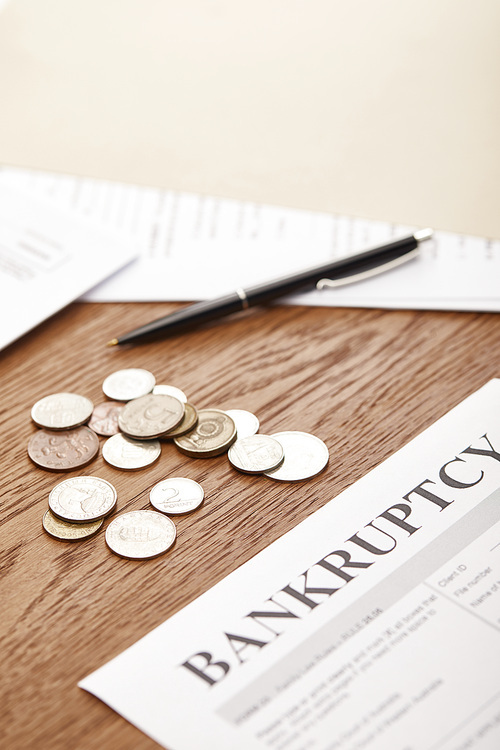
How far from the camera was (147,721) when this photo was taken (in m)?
0.48

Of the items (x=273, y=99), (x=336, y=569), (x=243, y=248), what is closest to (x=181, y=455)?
(x=336, y=569)

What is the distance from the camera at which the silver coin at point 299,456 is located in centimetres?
64

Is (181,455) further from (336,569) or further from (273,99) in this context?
(273,99)

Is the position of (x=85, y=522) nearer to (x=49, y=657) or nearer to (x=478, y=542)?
(x=49, y=657)

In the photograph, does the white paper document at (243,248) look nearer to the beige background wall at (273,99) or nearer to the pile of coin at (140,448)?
the beige background wall at (273,99)

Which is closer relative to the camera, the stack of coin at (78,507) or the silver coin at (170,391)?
the stack of coin at (78,507)

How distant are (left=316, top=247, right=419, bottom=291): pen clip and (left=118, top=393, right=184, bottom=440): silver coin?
0.27 m

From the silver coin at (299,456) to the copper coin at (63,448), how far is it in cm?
17

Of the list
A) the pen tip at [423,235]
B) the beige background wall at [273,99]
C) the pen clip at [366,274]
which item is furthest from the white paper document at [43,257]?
the pen tip at [423,235]

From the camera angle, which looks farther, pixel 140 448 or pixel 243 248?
pixel 243 248

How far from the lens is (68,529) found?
23.5 inches

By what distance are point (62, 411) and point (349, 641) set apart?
353 millimetres

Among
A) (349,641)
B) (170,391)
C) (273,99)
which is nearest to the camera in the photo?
(349,641)

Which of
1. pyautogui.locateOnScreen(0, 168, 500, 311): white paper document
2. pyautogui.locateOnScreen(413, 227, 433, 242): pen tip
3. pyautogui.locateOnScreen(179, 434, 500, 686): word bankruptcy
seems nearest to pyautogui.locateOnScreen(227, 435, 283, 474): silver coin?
pyautogui.locateOnScreen(179, 434, 500, 686): word bankruptcy
